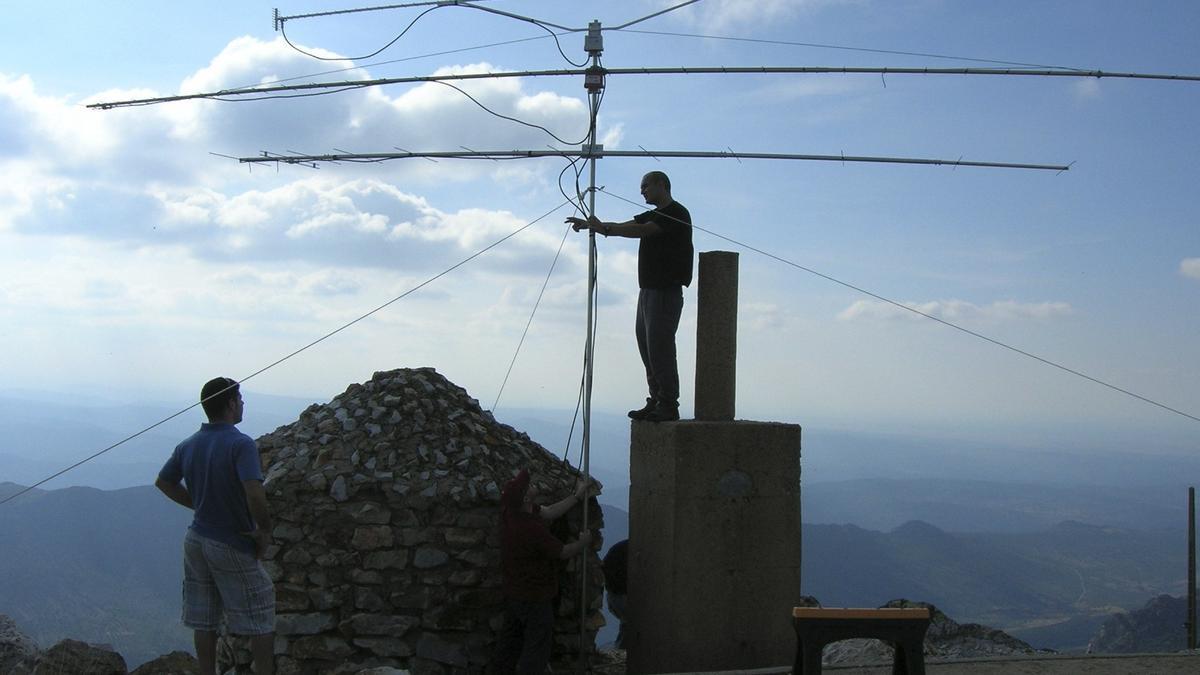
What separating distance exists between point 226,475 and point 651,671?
12.3 ft

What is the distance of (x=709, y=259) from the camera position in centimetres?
835

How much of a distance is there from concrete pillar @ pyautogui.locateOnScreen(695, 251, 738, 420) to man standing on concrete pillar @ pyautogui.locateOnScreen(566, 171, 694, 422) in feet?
1.06

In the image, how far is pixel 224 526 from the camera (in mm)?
5844

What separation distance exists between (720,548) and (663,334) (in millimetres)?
1733

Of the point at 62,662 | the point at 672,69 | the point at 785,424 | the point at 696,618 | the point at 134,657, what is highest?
the point at 672,69

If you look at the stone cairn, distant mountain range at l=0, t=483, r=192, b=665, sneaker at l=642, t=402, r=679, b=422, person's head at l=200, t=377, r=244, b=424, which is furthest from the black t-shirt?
distant mountain range at l=0, t=483, r=192, b=665

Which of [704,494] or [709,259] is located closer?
[704,494]

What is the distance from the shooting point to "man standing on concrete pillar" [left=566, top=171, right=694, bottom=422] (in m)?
7.84

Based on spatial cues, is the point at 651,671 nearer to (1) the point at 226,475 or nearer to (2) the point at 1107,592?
(1) the point at 226,475

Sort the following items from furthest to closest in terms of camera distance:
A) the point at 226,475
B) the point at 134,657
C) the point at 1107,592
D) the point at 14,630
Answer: the point at 1107,592
the point at 134,657
the point at 14,630
the point at 226,475

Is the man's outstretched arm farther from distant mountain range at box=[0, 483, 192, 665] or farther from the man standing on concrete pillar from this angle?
distant mountain range at box=[0, 483, 192, 665]

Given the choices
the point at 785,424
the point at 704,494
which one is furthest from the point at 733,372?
the point at 704,494

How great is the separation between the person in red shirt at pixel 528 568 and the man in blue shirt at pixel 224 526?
1753mm

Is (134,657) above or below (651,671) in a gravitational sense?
below
